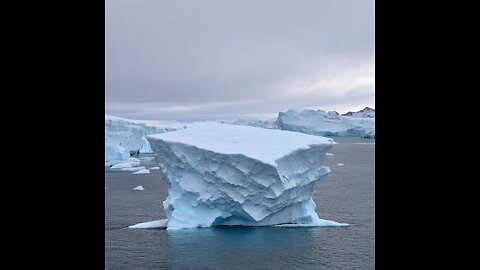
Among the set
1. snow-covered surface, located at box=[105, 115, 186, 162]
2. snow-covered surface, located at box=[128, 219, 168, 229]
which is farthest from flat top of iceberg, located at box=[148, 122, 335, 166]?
snow-covered surface, located at box=[105, 115, 186, 162]

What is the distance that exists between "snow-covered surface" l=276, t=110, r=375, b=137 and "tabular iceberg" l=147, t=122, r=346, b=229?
3620cm

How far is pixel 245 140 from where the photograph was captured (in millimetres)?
15594

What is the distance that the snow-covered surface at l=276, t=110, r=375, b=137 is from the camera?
171 ft

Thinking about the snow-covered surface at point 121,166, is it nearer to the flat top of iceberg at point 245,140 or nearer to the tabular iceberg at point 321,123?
the flat top of iceberg at point 245,140

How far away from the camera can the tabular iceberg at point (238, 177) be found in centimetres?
1411

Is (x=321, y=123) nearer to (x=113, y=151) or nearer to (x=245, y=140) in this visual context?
(x=113, y=151)

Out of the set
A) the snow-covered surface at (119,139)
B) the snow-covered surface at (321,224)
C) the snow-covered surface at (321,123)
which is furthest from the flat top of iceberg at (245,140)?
the snow-covered surface at (321,123)

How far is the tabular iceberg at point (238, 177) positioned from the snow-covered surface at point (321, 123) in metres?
36.2
